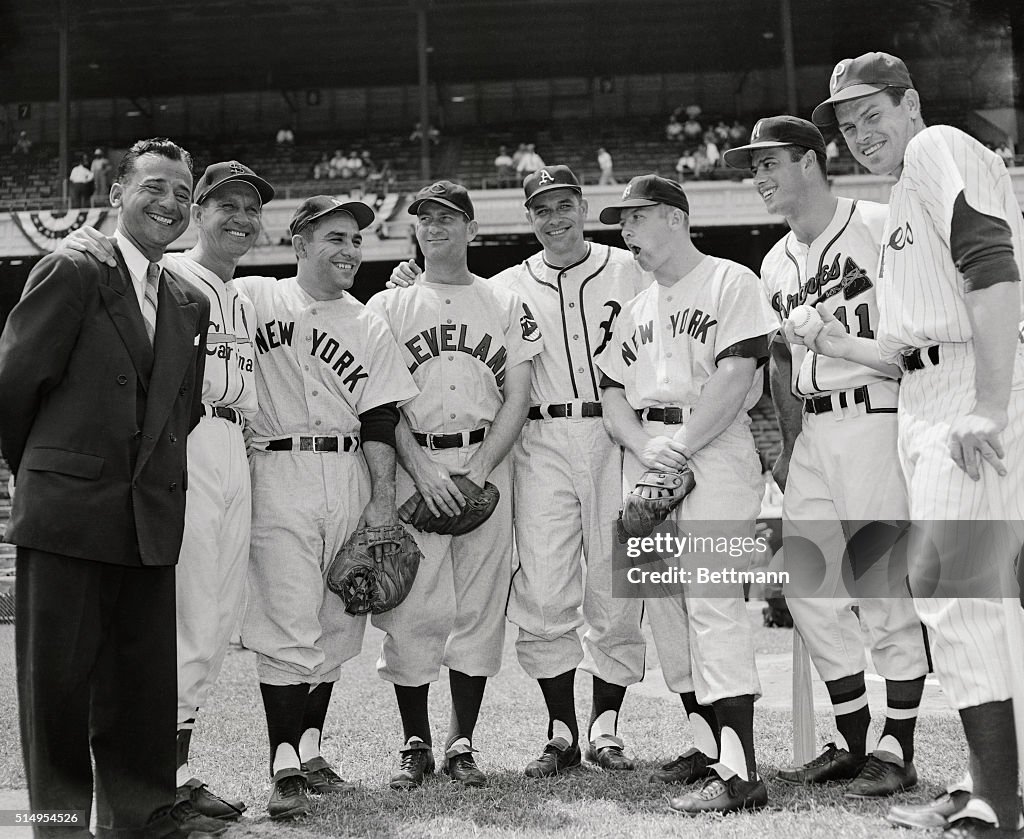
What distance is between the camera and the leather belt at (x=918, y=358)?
9.48ft

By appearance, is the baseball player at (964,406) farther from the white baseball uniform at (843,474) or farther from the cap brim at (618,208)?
the cap brim at (618,208)

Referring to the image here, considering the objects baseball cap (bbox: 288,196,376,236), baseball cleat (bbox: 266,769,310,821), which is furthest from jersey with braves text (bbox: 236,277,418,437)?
baseball cleat (bbox: 266,769,310,821)

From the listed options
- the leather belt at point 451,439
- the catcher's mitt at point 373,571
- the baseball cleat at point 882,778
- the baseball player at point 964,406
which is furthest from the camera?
the leather belt at point 451,439

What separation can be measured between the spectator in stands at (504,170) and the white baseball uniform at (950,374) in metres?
16.7

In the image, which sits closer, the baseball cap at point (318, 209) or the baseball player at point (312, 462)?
the baseball player at point (312, 462)

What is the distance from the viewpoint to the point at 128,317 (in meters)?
2.93

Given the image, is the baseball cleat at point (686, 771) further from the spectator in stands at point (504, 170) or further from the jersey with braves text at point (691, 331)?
the spectator in stands at point (504, 170)

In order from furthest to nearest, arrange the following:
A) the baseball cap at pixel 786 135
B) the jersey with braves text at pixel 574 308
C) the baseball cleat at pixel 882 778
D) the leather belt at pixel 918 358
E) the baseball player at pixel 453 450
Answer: the jersey with braves text at pixel 574 308
the baseball player at pixel 453 450
the baseball cap at pixel 786 135
the baseball cleat at pixel 882 778
the leather belt at pixel 918 358

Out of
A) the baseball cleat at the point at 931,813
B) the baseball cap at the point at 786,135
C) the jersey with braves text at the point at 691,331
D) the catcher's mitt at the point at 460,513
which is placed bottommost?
the baseball cleat at the point at 931,813

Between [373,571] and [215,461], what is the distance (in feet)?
2.25

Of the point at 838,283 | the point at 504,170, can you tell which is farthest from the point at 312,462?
the point at 504,170

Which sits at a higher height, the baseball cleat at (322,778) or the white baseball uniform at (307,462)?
the white baseball uniform at (307,462)

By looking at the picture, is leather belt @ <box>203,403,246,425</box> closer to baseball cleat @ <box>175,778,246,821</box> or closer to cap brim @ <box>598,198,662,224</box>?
baseball cleat @ <box>175,778,246,821</box>

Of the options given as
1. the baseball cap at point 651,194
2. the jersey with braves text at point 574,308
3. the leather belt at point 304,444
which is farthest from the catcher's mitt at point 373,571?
A: the baseball cap at point 651,194
